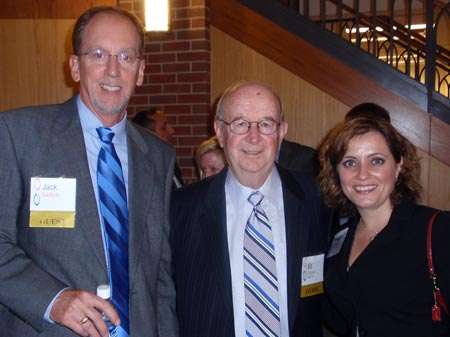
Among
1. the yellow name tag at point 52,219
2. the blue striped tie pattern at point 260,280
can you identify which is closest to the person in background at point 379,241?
the blue striped tie pattern at point 260,280

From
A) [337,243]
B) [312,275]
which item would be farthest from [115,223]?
[337,243]

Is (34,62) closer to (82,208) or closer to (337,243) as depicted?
(82,208)

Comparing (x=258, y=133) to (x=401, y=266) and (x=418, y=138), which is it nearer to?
(x=401, y=266)

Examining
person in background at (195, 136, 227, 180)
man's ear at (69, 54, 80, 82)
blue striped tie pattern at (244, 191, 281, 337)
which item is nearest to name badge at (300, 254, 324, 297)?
blue striped tie pattern at (244, 191, 281, 337)

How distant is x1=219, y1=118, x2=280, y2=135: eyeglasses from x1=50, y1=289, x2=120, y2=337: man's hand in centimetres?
95

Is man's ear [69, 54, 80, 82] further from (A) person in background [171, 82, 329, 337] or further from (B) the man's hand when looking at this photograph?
(B) the man's hand

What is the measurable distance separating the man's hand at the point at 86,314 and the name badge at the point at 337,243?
3.68ft

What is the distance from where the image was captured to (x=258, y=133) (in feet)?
6.82

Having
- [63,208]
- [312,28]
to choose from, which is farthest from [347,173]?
[312,28]

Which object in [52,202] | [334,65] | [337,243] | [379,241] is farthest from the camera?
[334,65]

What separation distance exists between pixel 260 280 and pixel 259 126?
2.18ft

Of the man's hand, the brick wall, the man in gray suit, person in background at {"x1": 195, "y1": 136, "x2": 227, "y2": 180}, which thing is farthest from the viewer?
the brick wall

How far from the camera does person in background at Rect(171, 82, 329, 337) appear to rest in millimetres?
1979

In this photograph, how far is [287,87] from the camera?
4844 mm
